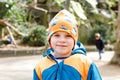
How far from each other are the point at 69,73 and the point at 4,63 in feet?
49.6

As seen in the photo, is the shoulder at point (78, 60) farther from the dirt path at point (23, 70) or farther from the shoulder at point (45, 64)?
the dirt path at point (23, 70)

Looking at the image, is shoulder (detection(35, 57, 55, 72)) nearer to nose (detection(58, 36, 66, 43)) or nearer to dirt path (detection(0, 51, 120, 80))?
nose (detection(58, 36, 66, 43))

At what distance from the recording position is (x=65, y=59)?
3105 millimetres

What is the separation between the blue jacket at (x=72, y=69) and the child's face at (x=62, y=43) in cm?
5

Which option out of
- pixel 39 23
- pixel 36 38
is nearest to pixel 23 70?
pixel 36 38

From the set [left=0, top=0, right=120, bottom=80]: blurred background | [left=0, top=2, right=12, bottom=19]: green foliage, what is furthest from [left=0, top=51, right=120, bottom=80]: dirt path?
[left=0, top=2, right=12, bottom=19]: green foliage

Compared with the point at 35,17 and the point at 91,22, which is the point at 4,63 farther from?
the point at 91,22

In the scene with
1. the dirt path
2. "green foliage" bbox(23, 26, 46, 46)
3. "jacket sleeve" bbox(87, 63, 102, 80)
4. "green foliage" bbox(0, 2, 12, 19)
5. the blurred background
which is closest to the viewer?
"jacket sleeve" bbox(87, 63, 102, 80)

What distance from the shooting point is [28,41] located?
2497 centimetres

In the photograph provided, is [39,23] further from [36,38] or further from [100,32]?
[36,38]

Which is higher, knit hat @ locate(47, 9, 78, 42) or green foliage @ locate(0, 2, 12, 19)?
knit hat @ locate(47, 9, 78, 42)

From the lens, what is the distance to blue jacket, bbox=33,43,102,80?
10.0 feet

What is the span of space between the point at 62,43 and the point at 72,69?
8.3 inches

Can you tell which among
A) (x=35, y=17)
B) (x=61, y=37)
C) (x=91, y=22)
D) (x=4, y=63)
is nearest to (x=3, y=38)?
(x=35, y=17)
